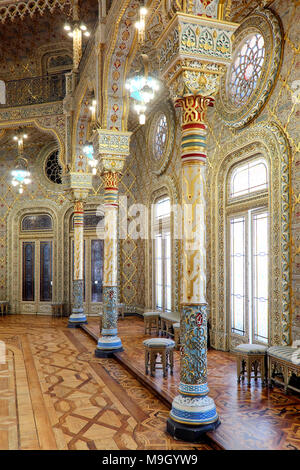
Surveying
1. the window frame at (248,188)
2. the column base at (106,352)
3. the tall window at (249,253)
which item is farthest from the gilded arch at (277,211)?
the column base at (106,352)

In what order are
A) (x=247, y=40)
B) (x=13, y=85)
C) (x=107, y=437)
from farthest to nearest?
1. (x=13, y=85)
2. (x=247, y=40)
3. (x=107, y=437)

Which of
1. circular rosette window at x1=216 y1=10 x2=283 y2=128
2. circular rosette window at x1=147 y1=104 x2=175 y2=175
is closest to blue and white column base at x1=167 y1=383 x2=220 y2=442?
circular rosette window at x1=216 y1=10 x2=283 y2=128

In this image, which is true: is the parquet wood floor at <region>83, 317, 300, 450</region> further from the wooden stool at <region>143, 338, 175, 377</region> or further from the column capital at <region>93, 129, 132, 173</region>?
the column capital at <region>93, 129, 132, 173</region>

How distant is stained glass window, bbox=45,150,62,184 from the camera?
48.0 feet

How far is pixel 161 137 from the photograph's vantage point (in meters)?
11.1

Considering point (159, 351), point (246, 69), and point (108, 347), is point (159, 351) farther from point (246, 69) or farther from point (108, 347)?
point (246, 69)

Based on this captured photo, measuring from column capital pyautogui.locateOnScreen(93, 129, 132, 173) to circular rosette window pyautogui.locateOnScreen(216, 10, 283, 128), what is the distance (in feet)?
6.36

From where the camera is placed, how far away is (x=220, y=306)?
7.93 m

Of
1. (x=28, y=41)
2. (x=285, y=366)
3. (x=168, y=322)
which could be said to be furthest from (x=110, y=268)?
(x=28, y=41)

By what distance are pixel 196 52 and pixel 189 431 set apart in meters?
3.81

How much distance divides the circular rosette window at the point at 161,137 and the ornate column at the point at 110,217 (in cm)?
242

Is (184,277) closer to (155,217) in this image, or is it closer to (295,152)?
(295,152)
